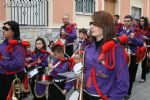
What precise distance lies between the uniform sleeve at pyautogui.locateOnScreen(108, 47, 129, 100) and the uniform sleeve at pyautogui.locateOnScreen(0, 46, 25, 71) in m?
1.95

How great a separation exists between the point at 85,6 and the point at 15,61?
11.5 meters

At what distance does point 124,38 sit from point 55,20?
1037 cm

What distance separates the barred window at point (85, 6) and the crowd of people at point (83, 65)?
20.6 ft

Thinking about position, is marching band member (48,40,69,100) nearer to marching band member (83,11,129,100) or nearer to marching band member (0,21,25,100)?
marching band member (0,21,25,100)

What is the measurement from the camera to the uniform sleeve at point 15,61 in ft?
16.4

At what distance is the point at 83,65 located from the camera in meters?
3.65

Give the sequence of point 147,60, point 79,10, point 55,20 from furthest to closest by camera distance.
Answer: point 79,10 < point 55,20 < point 147,60

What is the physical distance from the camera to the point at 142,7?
23.0m

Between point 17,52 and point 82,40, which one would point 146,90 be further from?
point 17,52

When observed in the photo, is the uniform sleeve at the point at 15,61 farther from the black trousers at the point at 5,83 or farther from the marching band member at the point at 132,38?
the marching band member at the point at 132,38

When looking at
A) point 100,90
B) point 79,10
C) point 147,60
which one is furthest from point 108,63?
point 79,10

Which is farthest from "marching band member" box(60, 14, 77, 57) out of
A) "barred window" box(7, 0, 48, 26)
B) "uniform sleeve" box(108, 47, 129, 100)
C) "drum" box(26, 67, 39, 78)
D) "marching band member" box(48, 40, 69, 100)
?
"uniform sleeve" box(108, 47, 129, 100)

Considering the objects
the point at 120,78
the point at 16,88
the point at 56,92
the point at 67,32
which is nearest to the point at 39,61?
the point at 56,92

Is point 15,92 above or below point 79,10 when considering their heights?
below
